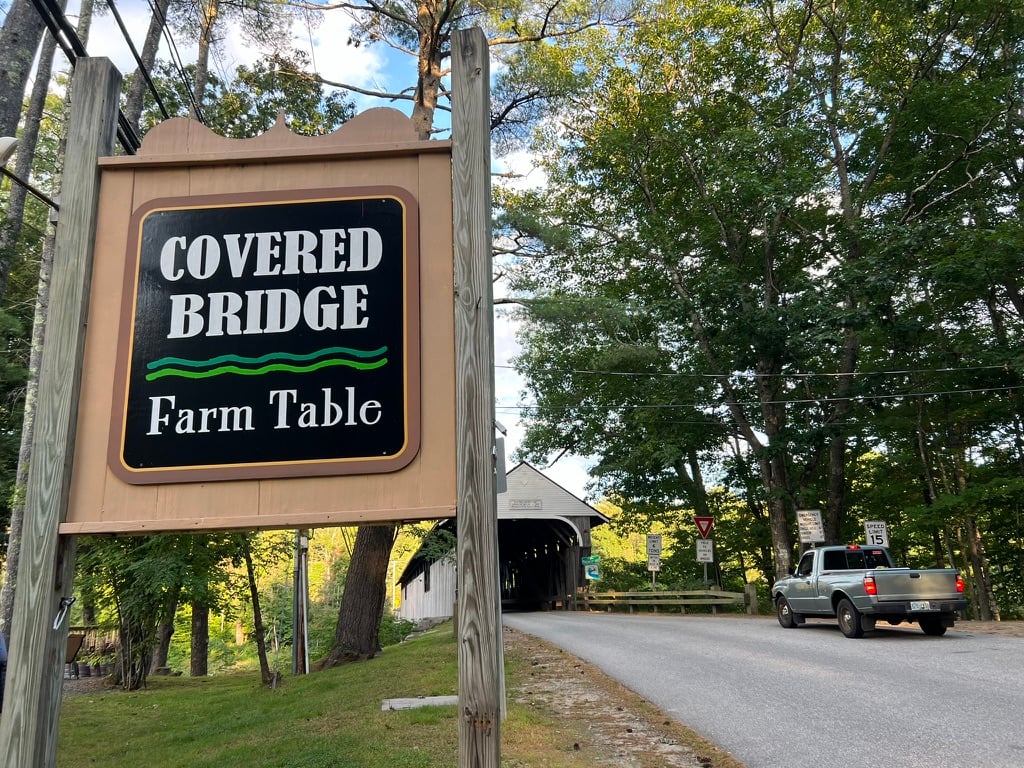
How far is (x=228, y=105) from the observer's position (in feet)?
53.2

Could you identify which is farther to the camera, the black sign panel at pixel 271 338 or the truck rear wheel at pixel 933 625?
the truck rear wheel at pixel 933 625

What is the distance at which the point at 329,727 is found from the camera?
6.76m

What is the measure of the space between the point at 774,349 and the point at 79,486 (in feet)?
68.0

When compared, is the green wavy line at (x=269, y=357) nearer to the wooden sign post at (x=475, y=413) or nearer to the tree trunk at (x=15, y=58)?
the wooden sign post at (x=475, y=413)

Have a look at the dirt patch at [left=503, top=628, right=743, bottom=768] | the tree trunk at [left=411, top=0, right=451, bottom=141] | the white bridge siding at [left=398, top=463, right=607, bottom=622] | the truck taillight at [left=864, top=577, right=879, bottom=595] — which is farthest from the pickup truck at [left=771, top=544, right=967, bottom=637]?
the white bridge siding at [left=398, top=463, right=607, bottom=622]

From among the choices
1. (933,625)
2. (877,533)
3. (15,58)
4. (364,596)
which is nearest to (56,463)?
(15,58)

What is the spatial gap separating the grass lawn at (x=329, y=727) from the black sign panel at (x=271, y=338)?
316cm

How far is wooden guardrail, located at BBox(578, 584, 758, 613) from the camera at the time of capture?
21.5 m

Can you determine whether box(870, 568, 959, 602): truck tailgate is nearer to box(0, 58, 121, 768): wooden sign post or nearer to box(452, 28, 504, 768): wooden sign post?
box(452, 28, 504, 768): wooden sign post

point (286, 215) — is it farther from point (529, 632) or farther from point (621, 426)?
point (621, 426)

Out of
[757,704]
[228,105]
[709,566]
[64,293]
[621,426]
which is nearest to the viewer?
[64,293]

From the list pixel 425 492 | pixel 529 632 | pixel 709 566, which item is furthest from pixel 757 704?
pixel 709 566

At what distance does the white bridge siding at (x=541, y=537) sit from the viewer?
31.2m

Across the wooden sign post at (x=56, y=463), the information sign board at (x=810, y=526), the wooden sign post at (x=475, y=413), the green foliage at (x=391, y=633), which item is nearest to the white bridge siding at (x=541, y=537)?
the green foliage at (x=391, y=633)
